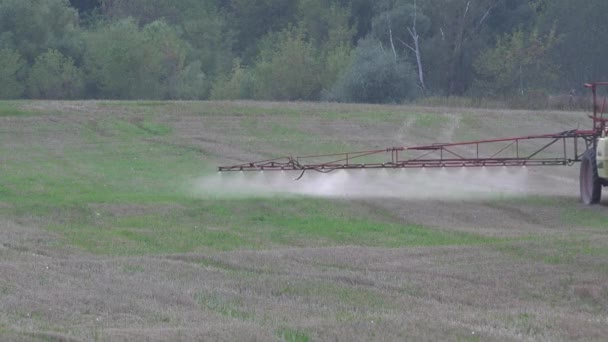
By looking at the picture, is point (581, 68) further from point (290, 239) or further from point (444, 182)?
point (290, 239)

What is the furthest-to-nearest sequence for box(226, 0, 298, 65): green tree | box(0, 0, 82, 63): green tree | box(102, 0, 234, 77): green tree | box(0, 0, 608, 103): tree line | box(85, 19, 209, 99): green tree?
box(226, 0, 298, 65): green tree < box(102, 0, 234, 77): green tree < box(0, 0, 82, 63): green tree < box(0, 0, 608, 103): tree line < box(85, 19, 209, 99): green tree

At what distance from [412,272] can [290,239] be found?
4825mm

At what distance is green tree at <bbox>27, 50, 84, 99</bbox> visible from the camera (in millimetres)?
69188

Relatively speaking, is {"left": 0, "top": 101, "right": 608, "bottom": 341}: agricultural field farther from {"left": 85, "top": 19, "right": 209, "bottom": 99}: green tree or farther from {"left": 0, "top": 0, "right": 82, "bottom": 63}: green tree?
{"left": 0, "top": 0, "right": 82, "bottom": 63}: green tree

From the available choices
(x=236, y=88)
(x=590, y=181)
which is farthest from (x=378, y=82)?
(x=590, y=181)

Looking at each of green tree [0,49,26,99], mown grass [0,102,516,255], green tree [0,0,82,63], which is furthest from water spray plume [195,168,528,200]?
green tree [0,0,82,63]

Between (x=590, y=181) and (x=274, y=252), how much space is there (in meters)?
10.8

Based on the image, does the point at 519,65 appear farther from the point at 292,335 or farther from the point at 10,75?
the point at 292,335

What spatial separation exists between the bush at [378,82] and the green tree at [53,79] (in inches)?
653

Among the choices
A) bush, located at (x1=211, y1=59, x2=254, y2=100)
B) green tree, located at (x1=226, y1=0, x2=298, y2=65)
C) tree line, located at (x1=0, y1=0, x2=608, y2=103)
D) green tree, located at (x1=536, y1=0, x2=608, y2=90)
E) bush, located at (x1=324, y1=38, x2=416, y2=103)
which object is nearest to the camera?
bush, located at (x1=324, y1=38, x2=416, y2=103)

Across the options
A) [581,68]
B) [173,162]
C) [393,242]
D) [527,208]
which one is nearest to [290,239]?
[393,242]

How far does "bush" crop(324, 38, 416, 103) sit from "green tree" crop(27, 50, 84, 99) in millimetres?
16574

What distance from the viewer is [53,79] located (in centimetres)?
6956

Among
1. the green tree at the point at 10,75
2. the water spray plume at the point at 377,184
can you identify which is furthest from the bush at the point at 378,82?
the water spray plume at the point at 377,184
